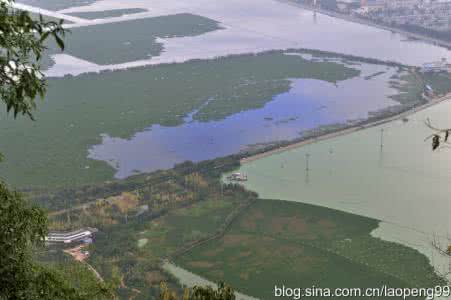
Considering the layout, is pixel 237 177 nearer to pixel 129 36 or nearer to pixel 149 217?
pixel 149 217

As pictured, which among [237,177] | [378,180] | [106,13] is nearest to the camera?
[378,180]

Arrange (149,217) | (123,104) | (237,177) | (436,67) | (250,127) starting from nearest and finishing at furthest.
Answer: (149,217) → (237,177) → (250,127) → (123,104) → (436,67)

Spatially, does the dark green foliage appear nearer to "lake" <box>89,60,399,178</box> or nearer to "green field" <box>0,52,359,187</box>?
"green field" <box>0,52,359,187</box>

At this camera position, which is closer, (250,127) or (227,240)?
(227,240)

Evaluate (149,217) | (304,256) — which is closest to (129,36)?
(149,217)

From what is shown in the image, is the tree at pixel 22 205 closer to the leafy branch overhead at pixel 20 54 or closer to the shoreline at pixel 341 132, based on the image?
the leafy branch overhead at pixel 20 54

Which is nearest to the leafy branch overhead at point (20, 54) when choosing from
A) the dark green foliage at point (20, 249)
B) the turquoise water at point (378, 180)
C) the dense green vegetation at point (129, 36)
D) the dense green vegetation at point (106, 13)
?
the dark green foliage at point (20, 249)

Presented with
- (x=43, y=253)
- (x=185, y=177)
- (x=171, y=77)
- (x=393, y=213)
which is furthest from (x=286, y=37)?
(x=43, y=253)

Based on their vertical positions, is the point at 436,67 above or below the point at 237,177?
above
